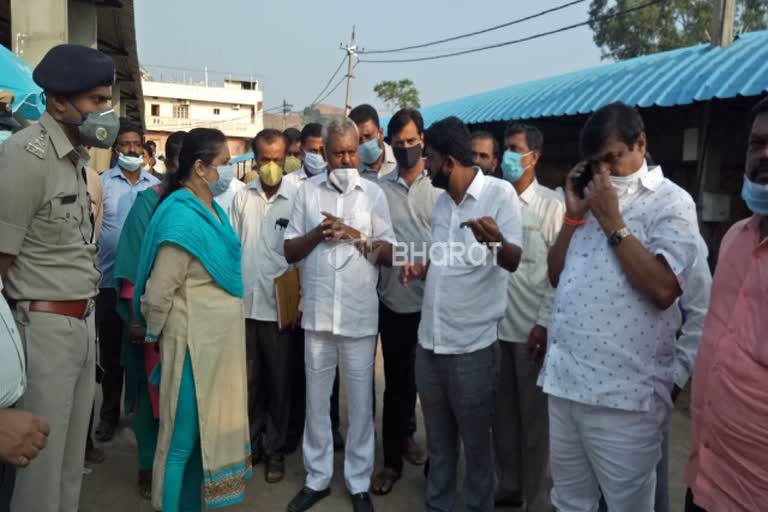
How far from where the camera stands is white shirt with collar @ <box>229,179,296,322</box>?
3.74m

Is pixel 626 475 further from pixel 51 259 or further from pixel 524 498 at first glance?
pixel 51 259

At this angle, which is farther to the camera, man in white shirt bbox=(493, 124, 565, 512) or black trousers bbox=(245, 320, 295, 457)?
black trousers bbox=(245, 320, 295, 457)

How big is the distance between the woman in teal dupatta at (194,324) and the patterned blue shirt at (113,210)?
4.52ft

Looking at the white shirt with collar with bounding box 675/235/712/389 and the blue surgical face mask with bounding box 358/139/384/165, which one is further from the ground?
the blue surgical face mask with bounding box 358/139/384/165

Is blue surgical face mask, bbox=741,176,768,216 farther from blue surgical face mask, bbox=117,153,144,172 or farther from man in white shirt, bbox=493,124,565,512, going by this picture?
blue surgical face mask, bbox=117,153,144,172

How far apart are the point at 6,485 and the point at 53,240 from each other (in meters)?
0.86

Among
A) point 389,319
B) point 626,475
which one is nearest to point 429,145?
point 389,319

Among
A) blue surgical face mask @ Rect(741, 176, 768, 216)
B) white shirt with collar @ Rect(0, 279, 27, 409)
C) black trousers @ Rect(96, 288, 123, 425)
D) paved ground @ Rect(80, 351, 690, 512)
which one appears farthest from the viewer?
black trousers @ Rect(96, 288, 123, 425)

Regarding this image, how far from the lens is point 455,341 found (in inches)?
111

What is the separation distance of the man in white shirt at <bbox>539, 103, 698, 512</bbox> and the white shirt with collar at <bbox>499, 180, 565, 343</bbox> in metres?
0.97

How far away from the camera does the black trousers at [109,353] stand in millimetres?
4133

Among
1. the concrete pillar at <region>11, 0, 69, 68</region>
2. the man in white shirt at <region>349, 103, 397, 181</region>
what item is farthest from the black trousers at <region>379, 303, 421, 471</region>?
the concrete pillar at <region>11, 0, 69, 68</region>

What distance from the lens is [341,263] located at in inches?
127

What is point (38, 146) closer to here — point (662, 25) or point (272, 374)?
point (272, 374)
